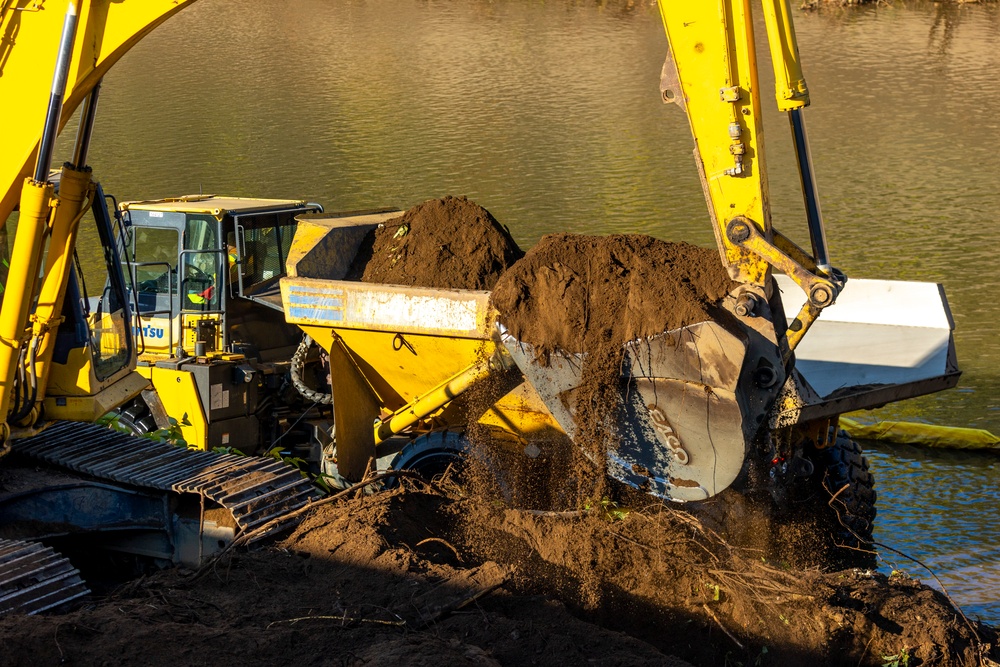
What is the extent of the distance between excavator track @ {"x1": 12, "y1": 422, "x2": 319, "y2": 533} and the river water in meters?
4.49

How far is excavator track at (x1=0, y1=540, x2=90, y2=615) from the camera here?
19.6ft

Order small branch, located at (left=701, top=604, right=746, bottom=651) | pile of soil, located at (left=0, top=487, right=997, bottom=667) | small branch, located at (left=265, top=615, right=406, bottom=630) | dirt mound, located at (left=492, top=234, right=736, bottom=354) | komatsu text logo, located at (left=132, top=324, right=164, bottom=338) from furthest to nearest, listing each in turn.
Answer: komatsu text logo, located at (left=132, top=324, right=164, bottom=338) → dirt mound, located at (left=492, top=234, right=736, bottom=354) → small branch, located at (left=701, top=604, right=746, bottom=651) → small branch, located at (left=265, top=615, right=406, bottom=630) → pile of soil, located at (left=0, top=487, right=997, bottom=667)

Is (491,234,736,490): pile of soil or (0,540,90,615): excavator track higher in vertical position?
(491,234,736,490): pile of soil

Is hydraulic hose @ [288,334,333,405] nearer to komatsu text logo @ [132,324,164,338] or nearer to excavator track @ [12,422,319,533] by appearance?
komatsu text logo @ [132,324,164,338]

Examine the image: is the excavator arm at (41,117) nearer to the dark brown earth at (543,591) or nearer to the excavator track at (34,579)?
the excavator track at (34,579)

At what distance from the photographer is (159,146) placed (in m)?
24.8

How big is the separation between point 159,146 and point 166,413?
1610cm

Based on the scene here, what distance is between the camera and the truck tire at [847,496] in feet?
27.7

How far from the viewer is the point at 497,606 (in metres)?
6.14

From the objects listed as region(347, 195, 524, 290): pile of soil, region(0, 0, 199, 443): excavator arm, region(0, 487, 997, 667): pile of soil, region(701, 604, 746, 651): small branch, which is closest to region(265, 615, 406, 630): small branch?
region(0, 487, 997, 667): pile of soil

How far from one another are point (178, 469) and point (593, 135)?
61.2 ft

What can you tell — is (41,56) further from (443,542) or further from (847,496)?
(847,496)

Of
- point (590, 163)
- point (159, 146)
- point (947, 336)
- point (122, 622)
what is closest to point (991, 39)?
point (590, 163)

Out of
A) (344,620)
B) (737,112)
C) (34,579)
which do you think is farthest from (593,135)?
(344,620)
